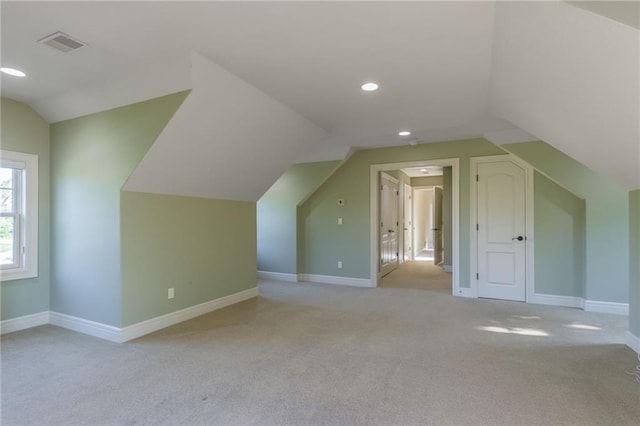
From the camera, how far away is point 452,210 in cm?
546

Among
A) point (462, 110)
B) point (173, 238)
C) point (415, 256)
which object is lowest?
point (415, 256)

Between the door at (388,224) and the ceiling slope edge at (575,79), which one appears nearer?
the ceiling slope edge at (575,79)

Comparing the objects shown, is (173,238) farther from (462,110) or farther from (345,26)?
(462,110)

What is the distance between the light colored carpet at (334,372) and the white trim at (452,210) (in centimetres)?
121

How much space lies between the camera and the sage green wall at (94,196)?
3.19m

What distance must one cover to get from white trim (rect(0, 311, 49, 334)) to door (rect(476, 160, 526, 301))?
583cm

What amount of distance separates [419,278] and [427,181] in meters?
3.93

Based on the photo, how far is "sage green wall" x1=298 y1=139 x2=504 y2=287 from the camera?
18.5ft

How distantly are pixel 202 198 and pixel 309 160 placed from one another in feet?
7.99

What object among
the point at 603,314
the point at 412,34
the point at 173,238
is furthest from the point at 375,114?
the point at 603,314

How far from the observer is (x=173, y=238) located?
3836 millimetres

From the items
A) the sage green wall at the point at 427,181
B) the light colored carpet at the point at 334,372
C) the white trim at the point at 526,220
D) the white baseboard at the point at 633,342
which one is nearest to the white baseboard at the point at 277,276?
the light colored carpet at the point at 334,372

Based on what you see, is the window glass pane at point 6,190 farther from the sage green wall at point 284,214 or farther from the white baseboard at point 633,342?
the white baseboard at point 633,342

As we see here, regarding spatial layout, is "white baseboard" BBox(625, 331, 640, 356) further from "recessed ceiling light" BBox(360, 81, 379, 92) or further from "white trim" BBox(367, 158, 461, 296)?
"recessed ceiling light" BBox(360, 81, 379, 92)
